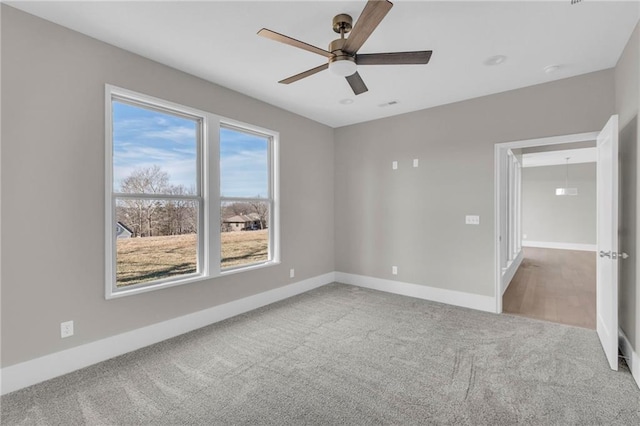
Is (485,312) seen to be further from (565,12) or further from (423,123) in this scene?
(565,12)

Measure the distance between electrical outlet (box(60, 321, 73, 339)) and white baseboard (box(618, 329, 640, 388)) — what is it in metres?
4.50

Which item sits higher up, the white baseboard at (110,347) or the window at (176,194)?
the window at (176,194)

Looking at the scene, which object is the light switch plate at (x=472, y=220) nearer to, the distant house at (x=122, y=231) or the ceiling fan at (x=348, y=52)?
the ceiling fan at (x=348, y=52)

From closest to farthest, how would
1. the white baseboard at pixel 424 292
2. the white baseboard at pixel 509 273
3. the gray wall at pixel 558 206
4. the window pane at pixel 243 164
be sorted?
the window pane at pixel 243 164 < the white baseboard at pixel 424 292 < the white baseboard at pixel 509 273 < the gray wall at pixel 558 206

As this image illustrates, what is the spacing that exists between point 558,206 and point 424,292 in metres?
7.98

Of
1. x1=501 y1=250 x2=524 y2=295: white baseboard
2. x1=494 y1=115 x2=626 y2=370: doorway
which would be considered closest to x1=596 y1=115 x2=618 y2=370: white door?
x1=494 y1=115 x2=626 y2=370: doorway

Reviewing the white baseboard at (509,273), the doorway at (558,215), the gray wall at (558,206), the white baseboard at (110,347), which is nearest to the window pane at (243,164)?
the white baseboard at (110,347)

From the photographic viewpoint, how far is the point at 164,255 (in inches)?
126

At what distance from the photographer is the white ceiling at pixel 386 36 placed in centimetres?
221

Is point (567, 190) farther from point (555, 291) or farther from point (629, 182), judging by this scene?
point (629, 182)

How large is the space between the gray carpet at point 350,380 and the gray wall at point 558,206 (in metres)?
7.85

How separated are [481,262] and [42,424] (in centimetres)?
450

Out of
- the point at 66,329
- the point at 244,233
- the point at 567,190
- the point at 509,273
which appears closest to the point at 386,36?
the point at 244,233

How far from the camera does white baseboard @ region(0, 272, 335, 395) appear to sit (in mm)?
2225
